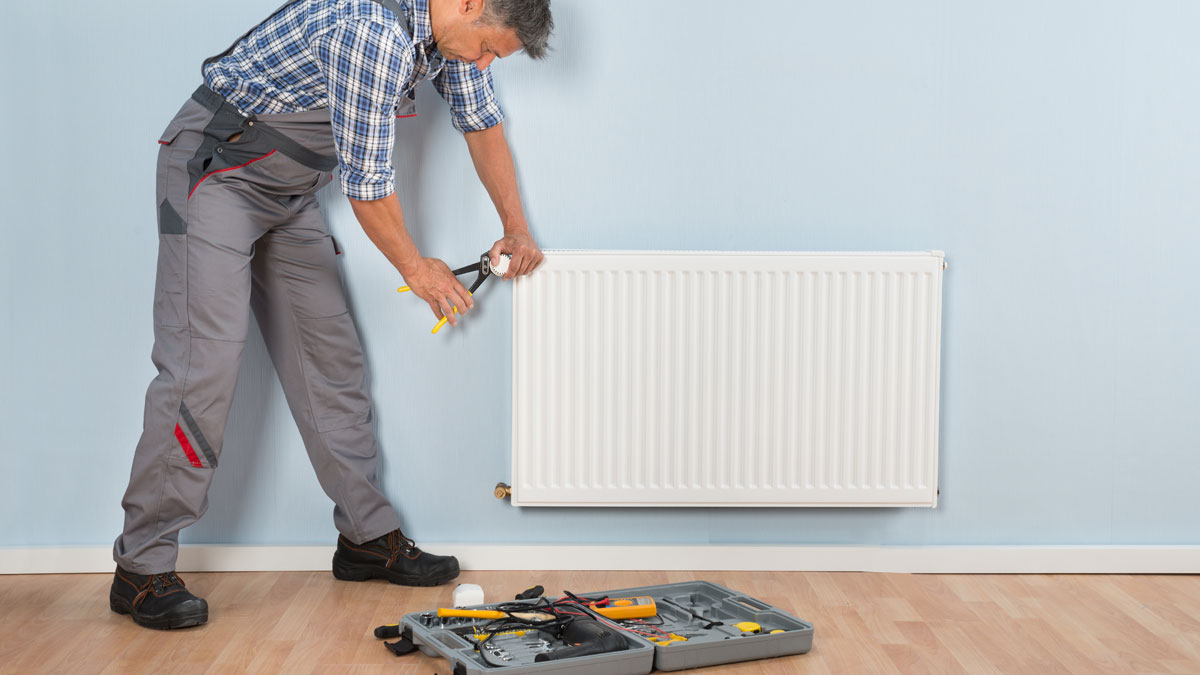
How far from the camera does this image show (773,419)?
2.11 metres

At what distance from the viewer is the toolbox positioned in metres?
1.58

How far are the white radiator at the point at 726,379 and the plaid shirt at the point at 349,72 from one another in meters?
0.43

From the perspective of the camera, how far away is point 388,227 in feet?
5.89

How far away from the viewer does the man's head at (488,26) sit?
1.67m

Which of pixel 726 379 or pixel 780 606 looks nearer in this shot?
pixel 780 606

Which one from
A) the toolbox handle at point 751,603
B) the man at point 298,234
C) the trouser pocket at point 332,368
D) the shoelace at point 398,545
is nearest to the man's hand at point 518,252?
the man at point 298,234

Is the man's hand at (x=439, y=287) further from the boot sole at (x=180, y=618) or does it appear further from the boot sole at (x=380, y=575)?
the boot sole at (x=180, y=618)

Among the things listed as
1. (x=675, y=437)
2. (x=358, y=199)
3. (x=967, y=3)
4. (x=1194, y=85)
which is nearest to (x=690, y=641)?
(x=675, y=437)

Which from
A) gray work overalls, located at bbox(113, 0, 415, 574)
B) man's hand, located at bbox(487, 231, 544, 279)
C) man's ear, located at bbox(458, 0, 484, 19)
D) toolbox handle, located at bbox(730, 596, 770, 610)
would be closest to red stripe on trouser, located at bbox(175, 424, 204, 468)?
gray work overalls, located at bbox(113, 0, 415, 574)

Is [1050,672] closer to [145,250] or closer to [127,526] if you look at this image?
[127,526]

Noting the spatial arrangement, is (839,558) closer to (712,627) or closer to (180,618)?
(712,627)

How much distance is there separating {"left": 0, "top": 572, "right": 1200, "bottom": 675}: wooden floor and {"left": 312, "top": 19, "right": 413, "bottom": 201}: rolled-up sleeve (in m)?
0.78

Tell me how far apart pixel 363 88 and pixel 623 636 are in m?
0.96

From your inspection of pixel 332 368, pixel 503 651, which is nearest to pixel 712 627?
pixel 503 651
